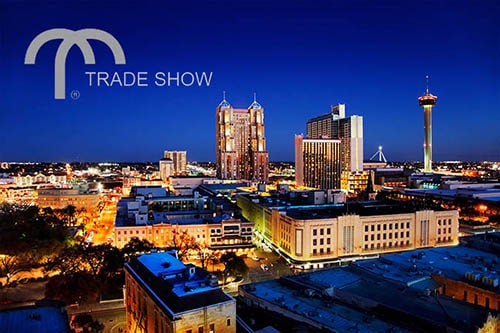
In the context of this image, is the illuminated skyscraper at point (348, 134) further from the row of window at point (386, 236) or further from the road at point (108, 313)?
the road at point (108, 313)

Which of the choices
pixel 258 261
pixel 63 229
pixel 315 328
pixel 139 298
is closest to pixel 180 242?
pixel 258 261

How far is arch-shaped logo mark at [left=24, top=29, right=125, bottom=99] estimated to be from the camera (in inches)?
103

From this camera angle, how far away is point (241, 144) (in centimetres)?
2542

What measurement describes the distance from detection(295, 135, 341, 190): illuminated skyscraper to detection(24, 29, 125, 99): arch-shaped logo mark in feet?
68.7

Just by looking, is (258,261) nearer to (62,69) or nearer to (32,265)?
(32,265)

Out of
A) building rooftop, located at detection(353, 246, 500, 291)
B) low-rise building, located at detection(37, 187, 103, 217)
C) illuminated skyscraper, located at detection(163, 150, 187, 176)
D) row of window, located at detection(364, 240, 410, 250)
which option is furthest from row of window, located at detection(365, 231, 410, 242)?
illuminated skyscraper, located at detection(163, 150, 187, 176)

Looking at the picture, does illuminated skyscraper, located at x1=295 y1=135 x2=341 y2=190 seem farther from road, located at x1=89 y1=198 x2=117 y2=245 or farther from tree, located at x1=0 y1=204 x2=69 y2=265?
tree, located at x1=0 y1=204 x2=69 y2=265

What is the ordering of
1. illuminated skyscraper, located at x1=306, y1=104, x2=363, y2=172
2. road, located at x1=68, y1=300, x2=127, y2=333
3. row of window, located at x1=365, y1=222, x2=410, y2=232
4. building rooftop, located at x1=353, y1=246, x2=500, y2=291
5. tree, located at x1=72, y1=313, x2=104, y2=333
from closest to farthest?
tree, located at x1=72, y1=313, x2=104, y2=333 < building rooftop, located at x1=353, y1=246, x2=500, y2=291 < road, located at x1=68, y1=300, x2=127, y2=333 < row of window, located at x1=365, y1=222, x2=410, y2=232 < illuminated skyscraper, located at x1=306, y1=104, x2=363, y2=172

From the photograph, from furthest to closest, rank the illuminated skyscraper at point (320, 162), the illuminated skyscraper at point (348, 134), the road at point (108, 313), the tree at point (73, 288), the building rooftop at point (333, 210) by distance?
the illuminated skyscraper at point (348, 134), the illuminated skyscraper at point (320, 162), the building rooftop at point (333, 210), the tree at point (73, 288), the road at point (108, 313)

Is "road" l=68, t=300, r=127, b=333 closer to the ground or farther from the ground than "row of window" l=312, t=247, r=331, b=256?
closer to the ground

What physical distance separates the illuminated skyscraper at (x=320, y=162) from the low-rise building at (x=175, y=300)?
19346 mm

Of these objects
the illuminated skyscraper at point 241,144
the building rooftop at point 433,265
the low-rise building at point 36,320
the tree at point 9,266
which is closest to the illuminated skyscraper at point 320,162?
the illuminated skyscraper at point 241,144

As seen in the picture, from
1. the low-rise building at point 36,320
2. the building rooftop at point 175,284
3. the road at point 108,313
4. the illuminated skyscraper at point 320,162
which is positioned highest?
the illuminated skyscraper at point 320,162

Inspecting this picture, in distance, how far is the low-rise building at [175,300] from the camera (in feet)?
10.8
